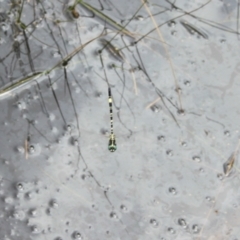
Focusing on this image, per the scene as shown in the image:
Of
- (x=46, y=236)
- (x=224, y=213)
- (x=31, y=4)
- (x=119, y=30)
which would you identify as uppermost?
(x=31, y=4)

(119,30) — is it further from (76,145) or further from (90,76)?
(76,145)

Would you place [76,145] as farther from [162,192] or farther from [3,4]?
[3,4]

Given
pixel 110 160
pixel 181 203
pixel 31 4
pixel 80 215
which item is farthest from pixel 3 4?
pixel 181 203

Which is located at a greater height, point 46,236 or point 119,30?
point 119,30

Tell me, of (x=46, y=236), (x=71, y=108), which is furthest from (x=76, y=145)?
(x=46, y=236)

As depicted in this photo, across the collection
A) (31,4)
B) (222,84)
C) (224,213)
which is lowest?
(224,213)

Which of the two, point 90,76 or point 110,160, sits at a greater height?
point 90,76

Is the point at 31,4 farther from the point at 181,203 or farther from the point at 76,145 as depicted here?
the point at 181,203
